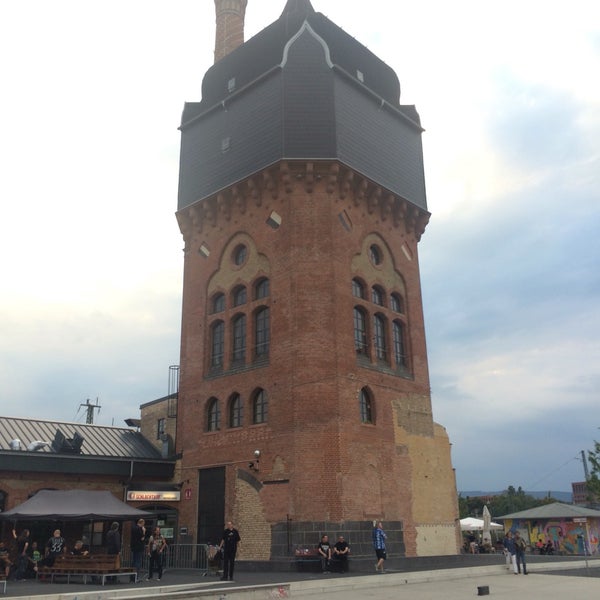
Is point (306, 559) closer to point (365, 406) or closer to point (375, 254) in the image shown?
point (365, 406)

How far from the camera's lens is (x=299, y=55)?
2695 centimetres

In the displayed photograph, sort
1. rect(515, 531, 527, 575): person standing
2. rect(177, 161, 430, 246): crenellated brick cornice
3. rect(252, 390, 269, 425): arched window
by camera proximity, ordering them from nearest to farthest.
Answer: rect(515, 531, 527, 575): person standing < rect(252, 390, 269, 425): arched window < rect(177, 161, 430, 246): crenellated brick cornice

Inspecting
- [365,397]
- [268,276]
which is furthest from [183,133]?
[365,397]

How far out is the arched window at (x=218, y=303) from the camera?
27.8 metres

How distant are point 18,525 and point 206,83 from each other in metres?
21.5

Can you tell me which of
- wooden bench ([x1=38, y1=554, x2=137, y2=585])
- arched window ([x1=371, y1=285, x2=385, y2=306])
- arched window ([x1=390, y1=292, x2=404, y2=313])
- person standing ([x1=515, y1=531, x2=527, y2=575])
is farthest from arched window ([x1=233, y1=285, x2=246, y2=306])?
person standing ([x1=515, y1=531, x2=527, y2=575])

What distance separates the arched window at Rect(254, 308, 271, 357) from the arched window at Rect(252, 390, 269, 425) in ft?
5.22

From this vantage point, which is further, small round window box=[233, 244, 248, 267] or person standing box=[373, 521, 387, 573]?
small round window box=[233, 244, 248, 267]

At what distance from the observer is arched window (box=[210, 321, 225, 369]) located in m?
26.9

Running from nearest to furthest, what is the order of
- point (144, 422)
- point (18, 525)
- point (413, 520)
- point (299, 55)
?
point (18, 525) < point (413, 520) < point (299, 55) < point (144, 422)

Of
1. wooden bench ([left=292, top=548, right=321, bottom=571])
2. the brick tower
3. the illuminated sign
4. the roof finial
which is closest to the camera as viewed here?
wooden bench ([left=292, top=548, right=321, bottom=571])

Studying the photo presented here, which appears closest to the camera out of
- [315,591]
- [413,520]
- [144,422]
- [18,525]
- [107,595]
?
[107,595]

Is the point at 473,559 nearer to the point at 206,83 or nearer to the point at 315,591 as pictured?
the point at 315,591

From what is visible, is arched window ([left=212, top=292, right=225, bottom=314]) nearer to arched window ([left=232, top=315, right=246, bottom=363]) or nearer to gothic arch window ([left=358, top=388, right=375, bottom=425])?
arched window ([left=232, top=315, right=246, bottom=363])
